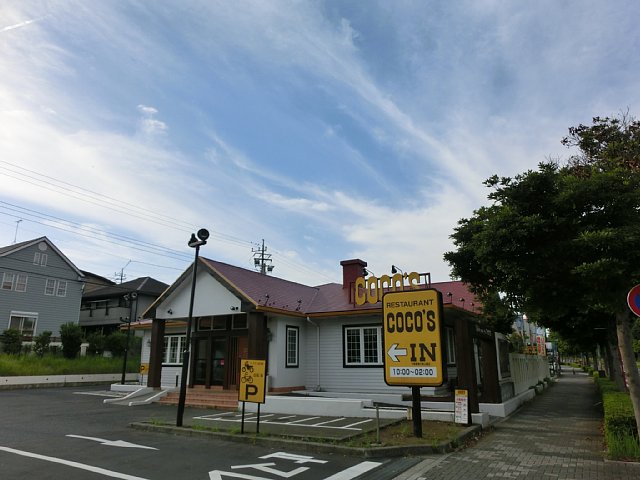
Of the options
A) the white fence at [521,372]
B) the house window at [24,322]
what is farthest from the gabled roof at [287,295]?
the house window at [24,322]

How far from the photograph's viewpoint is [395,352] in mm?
9602

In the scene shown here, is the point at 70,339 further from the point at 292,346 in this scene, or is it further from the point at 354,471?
the point at 354,471

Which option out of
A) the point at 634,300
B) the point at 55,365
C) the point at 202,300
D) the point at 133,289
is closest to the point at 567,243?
the point at 634,300

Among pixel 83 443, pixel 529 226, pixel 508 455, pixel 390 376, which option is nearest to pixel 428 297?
pixel 390 376

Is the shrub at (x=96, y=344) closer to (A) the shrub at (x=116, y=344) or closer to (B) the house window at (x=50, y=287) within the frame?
(A) the shrub at (x=116, y=344)

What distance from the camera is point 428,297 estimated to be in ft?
31.6

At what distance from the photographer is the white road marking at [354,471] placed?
7.02m

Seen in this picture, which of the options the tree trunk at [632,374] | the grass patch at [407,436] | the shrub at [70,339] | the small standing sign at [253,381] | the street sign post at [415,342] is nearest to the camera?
the tree trunk at [632,374]

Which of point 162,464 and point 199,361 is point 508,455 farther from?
point 199,361

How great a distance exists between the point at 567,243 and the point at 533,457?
417 cm

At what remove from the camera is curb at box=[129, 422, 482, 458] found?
8406 mm

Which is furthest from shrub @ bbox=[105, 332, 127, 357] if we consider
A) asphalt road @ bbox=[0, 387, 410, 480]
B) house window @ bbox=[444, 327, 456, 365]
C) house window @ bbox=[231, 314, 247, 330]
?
house window @ bbox=[444, 327, 456, 365]

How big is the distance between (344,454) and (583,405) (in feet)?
47.6

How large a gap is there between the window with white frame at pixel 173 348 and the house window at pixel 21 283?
677 inches
